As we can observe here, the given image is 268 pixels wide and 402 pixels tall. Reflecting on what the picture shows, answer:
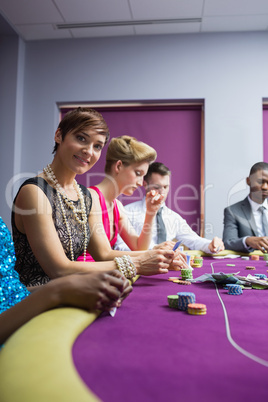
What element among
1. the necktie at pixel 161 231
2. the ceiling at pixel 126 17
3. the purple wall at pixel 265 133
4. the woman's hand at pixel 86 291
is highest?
the ceiling at pixel 126 17

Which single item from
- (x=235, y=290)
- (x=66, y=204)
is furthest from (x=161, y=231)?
(x=235, y=290)

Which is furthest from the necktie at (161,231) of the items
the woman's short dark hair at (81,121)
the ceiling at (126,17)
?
the ceiling at (126,17)

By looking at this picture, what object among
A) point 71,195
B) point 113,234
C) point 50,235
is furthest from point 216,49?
point 50,235

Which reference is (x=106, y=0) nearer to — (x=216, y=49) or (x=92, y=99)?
(x=92, y=99)

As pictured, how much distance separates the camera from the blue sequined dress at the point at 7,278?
91cm

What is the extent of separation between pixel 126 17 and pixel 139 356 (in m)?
3.81

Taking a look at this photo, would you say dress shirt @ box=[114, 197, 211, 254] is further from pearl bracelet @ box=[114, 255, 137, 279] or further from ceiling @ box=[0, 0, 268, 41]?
ceiling @ box=[0, 0, 268, 41]

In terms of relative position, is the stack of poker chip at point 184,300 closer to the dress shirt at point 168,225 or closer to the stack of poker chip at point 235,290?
the stack of poker chip at point 235,290

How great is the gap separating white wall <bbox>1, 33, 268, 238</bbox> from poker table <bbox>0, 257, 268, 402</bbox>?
3.19 meters

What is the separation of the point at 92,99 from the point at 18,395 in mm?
3964

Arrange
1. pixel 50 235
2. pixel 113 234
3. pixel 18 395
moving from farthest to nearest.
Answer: pixel 113 234
pixel 50 235
pixel 18 395

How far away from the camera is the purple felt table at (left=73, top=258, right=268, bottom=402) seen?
1.50 feet

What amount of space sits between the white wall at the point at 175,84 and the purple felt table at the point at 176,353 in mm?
3139

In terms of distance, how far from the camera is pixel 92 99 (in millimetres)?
4098
